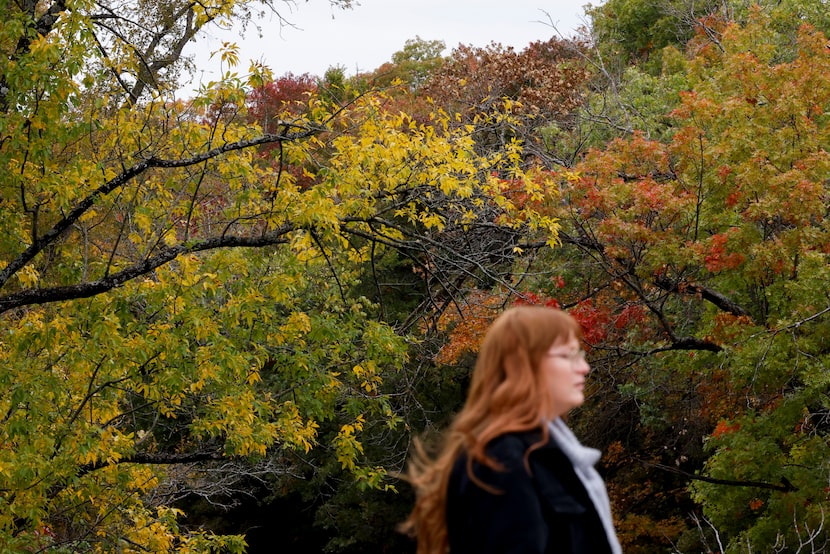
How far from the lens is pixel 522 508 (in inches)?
84.9

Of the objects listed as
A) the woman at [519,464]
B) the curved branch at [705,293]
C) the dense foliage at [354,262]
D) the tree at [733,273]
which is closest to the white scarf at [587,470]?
the woman at [519,464]

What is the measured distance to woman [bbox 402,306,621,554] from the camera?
85.7 inches

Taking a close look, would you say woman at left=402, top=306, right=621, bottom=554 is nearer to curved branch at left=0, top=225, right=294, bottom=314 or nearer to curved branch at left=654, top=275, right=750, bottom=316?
curved branch at left=0, top=225, right=294, bottom=314

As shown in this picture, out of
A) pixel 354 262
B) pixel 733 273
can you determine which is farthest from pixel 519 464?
pixel 733 273

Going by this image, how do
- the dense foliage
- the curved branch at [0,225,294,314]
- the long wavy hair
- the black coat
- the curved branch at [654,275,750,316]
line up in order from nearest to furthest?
the black coat < the long wavy hair < the curved branch at [0,225,294,314] < the dense foliage < the curved branch at [654,275,750,316]

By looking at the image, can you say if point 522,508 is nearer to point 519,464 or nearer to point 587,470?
point 519,464

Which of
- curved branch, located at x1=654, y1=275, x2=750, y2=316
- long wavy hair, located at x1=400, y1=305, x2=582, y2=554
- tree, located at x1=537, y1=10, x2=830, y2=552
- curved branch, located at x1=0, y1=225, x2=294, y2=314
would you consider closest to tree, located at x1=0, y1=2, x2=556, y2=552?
curved branch, located at x1=0, y1=225, x2=294, y2=314

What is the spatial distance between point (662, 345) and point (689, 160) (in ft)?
8.57

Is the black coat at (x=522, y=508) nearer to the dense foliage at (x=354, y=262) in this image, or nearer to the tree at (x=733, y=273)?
the dense foliage at (x=354, y=262)

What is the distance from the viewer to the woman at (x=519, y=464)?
218 cm

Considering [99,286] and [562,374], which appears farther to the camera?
[99,286]

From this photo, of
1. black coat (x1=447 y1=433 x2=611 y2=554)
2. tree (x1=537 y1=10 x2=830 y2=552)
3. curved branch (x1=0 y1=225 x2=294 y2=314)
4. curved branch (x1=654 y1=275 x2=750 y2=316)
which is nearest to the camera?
black coat (x1=447 y1=433 x2=611 y2=554)

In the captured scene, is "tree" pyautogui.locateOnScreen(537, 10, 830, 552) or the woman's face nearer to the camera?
the woman's face

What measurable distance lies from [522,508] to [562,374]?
35 centimetres
